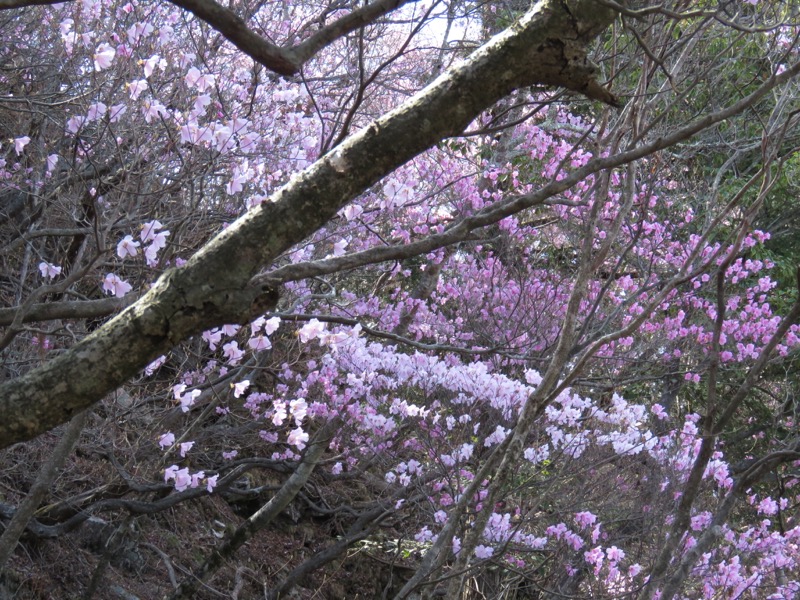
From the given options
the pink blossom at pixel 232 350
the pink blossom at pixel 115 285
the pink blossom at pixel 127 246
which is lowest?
the pink blossom at pixel 115 285

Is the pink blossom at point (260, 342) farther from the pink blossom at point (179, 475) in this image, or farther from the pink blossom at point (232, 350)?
the pink blossom at point (179, 475)

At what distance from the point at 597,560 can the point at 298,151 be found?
3596mm

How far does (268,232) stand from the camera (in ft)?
5.01

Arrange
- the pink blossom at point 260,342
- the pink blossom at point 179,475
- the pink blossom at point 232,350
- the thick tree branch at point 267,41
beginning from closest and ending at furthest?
the thick tree branch at point 267,41 → the pink blossom at point 260,342 → the pink blossom at point 232,350 → the pink blossom at point 179,475

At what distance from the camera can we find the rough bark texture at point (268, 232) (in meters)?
1.49

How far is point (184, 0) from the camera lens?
143cm

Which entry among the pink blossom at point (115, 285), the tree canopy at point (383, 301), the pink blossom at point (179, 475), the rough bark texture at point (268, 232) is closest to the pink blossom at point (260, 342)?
the tree canopy at point (383, 301)

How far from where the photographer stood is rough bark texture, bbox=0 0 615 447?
4.89 ft

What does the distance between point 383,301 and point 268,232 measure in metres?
7.15

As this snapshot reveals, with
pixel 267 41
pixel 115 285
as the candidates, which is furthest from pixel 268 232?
pixel 115 285

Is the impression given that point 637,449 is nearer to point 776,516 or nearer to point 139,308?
point 139,308

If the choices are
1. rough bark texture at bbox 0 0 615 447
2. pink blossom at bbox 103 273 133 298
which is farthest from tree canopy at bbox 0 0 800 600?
pink blossom at bbox 103 273 133 298

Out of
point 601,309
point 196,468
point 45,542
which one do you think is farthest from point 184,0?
point 601,309

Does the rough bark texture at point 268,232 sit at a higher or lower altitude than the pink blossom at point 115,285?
lower
